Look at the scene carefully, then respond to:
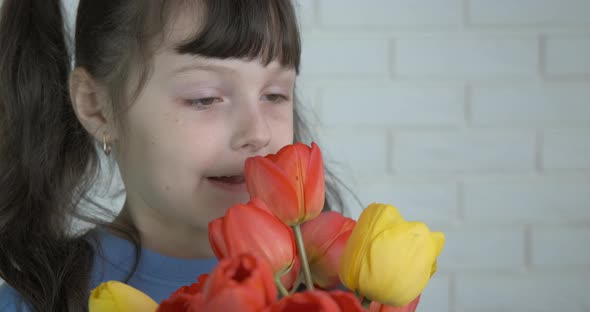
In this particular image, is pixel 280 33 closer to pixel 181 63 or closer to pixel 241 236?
pixel 181 63

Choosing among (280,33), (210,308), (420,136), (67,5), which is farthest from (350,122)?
(210,308)

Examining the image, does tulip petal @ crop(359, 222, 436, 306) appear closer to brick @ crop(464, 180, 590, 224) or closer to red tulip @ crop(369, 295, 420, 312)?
red tulip @ crop(369, 295, 420, 312)

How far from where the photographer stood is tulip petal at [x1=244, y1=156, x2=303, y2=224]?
1.24 ft

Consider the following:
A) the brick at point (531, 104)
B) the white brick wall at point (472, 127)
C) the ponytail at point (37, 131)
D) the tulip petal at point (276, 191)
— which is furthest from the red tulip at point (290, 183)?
the brick at point (531, 104)

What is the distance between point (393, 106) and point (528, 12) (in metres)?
0.31

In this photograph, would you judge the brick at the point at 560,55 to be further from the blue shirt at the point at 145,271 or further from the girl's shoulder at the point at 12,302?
the girl's shoulder at the point at 12,302

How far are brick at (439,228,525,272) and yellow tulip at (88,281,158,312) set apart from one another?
3.82ft

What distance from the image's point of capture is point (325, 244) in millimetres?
390

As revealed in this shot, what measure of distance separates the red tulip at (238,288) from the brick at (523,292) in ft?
4.01

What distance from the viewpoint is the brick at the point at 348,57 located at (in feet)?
4.60

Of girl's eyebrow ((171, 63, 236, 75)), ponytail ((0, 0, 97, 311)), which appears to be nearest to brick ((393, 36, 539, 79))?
ponytail ((0, 0, 97, 311))

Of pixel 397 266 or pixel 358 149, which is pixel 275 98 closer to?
pixel 397 266

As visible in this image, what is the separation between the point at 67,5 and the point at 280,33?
68 centimetres

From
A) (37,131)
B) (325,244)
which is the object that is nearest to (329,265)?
(325,244)
